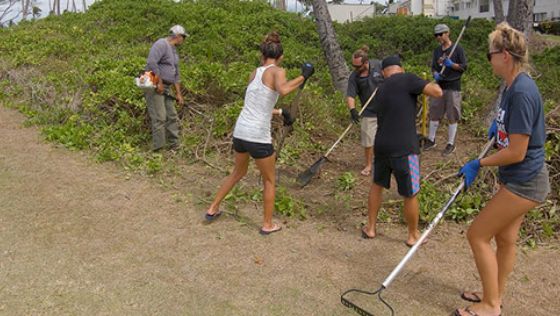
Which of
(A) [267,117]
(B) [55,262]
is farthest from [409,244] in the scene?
(B) [55,262]

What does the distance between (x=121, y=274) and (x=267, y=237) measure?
123 cm

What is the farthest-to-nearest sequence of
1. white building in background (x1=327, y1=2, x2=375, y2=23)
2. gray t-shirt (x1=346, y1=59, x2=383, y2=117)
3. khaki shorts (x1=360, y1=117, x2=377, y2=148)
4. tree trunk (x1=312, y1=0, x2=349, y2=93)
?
1. white building in background (x1=327, y1=2, x2=375, y2=23)
2. tree trunk (x1=312, y1=0, x2=349, y2=93)
3. khaki shorts (x1=360, y1=117, x2=377, y2=148)
4. gray t-shirt (x1=346, y1=59, x2=383, y2=117)

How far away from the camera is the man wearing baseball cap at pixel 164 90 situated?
19.4ft

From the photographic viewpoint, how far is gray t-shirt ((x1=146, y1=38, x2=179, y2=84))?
5.91 meters

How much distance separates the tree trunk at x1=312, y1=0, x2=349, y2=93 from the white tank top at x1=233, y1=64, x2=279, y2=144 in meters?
4.41

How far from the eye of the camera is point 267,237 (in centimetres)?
419

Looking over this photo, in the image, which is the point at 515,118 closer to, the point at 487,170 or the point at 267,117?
the point at 267,117

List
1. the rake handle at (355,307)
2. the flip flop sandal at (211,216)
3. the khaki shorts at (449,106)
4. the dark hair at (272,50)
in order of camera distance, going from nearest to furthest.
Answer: the rake handle at (355,307) < the dark hair at (272,50) < the flip flop sandal at (211,216) < the khaki shorts at (449,106)

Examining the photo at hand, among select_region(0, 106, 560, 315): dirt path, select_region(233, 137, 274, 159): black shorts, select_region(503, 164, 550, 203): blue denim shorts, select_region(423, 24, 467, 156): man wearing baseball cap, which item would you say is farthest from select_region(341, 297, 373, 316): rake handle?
select_region(423, 24, 467, 156): man wearing baseball cap

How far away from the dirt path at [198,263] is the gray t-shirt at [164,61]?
1.70 meters

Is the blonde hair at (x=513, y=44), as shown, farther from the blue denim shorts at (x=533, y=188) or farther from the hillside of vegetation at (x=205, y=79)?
the hillside of vegetation at (x=205, y=79)

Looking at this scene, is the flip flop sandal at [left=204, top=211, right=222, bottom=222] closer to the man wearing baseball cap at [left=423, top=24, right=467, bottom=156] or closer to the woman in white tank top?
the woman in white tank top

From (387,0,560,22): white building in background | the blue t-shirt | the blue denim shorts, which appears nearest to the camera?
the blue t-shirt

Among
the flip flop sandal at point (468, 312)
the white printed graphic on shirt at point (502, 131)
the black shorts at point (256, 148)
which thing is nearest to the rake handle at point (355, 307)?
the flip flop sandal at point (468, 312)
